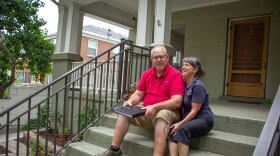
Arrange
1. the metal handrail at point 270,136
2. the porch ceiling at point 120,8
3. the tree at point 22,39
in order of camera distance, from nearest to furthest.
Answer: the metal handrail at point 270,136
the porch ceiling at point 120,8
the tree at point 22,39

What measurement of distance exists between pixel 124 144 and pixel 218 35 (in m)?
4.20

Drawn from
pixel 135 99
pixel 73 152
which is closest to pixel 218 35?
pixel 135 99

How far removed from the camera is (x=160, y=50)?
2699mm

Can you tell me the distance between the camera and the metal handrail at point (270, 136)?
152 centimetres

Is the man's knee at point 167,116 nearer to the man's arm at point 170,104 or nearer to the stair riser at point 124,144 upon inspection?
the man's arm at point 170,104

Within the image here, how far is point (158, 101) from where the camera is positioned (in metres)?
2.67

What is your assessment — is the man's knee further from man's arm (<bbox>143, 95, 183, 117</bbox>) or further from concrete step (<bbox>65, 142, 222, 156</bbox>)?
concrete step (<bbox>65, 142, 222, 156</bbox>)

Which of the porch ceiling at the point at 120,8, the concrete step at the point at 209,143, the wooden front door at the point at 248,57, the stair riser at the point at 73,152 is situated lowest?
the stair riser at the point at 73,152

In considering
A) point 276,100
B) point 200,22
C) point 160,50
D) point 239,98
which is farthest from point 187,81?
point 200,22

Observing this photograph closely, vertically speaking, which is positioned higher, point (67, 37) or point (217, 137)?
point (67, 37)

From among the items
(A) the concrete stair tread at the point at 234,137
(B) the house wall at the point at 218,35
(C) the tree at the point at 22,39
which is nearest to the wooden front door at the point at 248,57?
(B) the house wall at the point at 218,35

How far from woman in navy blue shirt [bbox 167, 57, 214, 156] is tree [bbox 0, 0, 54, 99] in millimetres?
5190

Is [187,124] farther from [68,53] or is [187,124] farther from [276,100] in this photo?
[68,53]

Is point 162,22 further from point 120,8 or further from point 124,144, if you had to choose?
point 120,8
